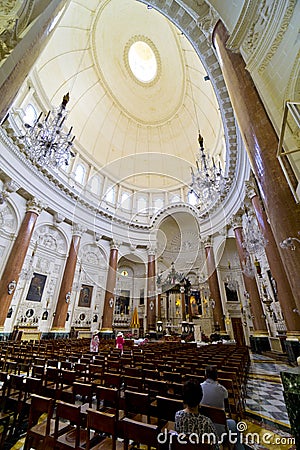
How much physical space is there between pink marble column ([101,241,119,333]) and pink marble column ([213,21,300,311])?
14909mm

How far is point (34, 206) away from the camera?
12.2m

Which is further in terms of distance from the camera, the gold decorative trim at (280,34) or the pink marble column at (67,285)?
the pink marble column at (67,285)

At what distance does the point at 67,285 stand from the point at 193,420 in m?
13.8

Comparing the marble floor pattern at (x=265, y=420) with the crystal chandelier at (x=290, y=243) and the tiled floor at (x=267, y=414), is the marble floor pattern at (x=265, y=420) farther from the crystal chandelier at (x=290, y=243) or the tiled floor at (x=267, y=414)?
the crystal chandelier at (x=290, y=243)

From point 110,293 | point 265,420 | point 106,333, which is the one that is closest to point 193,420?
point 265,420

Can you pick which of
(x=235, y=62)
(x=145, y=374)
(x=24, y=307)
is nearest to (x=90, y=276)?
(x=24, y=307)

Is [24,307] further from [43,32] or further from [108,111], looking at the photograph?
[108,111]

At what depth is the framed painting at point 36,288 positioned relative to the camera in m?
12.0

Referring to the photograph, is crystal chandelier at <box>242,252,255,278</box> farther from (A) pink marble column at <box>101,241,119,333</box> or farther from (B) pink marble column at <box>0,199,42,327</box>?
(B) pink marble column at <box>0,199,42,327</box>

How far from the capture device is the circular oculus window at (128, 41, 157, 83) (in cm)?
1967

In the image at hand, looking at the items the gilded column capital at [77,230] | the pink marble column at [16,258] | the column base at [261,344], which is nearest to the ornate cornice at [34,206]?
the pink marble column at [16,258]

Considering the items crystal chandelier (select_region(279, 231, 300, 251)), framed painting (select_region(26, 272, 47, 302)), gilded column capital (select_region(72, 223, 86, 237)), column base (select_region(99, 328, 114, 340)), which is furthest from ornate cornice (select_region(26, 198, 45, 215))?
crystal chandelier (select_region(279, 231, 300, 251))

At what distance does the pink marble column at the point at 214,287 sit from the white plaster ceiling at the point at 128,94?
24.3ft

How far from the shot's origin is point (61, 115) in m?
8.21
